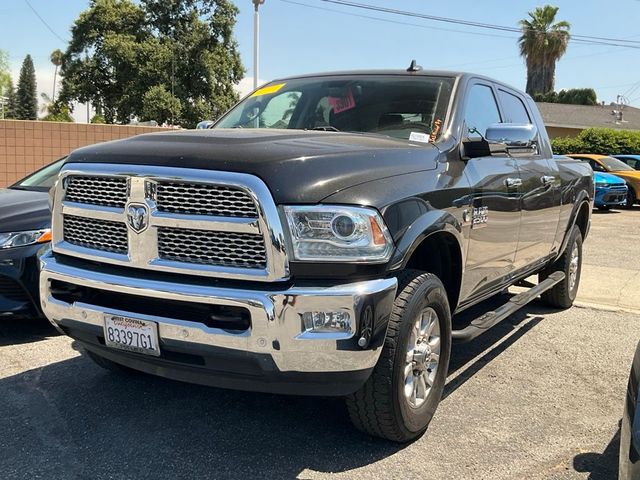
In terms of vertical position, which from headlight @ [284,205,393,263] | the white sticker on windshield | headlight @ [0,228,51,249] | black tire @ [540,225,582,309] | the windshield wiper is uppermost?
the windshield wiper

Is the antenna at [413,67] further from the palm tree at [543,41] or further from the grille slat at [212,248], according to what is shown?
the palm tree at [543,41]

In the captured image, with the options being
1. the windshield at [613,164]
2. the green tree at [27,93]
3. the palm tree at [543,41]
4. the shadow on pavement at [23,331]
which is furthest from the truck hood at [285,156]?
the green tree at [27,93]

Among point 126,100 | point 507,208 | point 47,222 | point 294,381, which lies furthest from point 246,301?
point 126,100

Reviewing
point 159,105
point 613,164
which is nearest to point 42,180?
point 613,164

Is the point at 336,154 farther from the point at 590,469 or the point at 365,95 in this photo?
the point at 590,469

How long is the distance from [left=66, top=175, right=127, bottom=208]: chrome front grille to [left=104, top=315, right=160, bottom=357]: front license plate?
1.79 ft

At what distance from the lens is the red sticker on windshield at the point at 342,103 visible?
4.23 metres

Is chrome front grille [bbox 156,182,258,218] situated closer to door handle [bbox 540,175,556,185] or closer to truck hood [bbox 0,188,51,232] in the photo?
truck hood [bbox 0,188,51,232]

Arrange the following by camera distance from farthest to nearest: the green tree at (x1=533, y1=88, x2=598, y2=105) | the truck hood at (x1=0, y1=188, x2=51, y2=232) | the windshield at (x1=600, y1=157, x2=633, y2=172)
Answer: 1. the green tree at (x1=533, y1=88, x2=598, y2=105)
2. the windshield at (x1=600, y1=157, x2=633, y2=172)
3. the truck hood at (x1=0, y1=188, x2=51, y2=232)

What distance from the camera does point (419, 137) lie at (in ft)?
12.2

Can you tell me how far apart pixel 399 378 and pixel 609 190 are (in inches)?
655

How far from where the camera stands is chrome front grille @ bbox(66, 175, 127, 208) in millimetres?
3023

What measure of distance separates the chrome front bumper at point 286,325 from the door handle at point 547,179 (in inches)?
107

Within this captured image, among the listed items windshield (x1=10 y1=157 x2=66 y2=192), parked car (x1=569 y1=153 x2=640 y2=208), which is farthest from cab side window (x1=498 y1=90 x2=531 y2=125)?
parked car (x1=569 y1=153 x2=640 y2=208)
